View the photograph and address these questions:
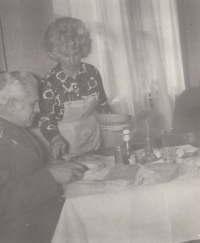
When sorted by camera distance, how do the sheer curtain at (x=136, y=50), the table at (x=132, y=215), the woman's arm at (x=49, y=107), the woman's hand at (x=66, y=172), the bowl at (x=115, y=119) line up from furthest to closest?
1. the sheer curtain at (x=136, y=50)
2. the woman's arm at (x=49, y=107)
3. the bowl at (x=115, y=119)
4. the woman's hand at (x=66, y=172)
5. the table at (x=132, y=215)

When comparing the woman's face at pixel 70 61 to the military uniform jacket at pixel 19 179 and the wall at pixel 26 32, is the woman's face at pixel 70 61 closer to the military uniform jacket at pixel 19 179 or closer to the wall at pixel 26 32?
the wall at pixel 26 32

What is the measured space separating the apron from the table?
3.20ft

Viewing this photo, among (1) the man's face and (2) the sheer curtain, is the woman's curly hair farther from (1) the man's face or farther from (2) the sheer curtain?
(1) the man's face

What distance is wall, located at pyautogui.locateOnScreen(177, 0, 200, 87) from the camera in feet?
5.77

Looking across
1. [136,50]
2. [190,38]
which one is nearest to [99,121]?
[136,50]

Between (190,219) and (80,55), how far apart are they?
136cm

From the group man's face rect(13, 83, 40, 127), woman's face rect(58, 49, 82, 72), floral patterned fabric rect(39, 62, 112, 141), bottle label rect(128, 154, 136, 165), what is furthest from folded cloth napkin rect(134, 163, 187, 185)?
woman's face rect(58, 49, 82, 72)

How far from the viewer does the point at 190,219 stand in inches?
29.5

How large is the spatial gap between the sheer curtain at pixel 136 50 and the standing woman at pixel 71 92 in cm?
13

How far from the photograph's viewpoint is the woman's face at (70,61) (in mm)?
1717

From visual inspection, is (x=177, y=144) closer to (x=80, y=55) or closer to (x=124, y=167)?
(x=124, y=167)

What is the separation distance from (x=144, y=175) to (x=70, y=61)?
1.17 m

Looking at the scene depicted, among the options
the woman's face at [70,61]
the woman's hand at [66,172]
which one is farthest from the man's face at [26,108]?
the woman's face at [70,61]

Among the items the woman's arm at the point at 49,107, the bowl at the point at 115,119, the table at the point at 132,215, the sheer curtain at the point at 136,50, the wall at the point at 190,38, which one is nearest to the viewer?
the table at the point at 132,215
